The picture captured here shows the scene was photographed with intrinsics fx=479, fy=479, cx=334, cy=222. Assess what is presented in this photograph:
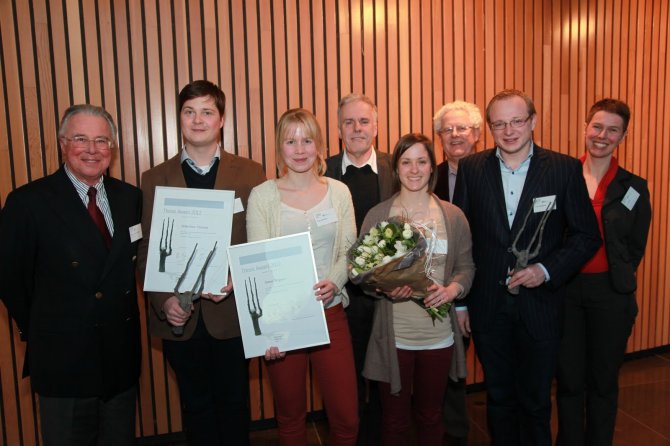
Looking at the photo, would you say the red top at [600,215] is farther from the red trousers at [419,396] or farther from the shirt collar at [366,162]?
the shirt collar at [366,162]

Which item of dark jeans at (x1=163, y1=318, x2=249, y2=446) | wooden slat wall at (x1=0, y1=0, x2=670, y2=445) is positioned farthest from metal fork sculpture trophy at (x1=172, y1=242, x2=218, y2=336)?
wooden slat wall at (x1=0, y1=0, x2=670, y2=445)

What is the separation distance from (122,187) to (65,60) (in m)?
1.48

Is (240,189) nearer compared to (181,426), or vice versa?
(240,189)

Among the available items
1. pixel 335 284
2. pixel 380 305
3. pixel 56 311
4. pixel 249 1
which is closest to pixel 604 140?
pixel 380 305

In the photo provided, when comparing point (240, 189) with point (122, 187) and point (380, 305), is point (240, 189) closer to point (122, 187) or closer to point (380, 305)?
point (122, 187)

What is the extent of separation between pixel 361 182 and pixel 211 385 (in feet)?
4.93

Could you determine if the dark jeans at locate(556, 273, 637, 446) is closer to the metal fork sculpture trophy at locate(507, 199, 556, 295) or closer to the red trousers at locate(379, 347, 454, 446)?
the metal fork sculpture trophy at locate(507, 199, 556, 295)

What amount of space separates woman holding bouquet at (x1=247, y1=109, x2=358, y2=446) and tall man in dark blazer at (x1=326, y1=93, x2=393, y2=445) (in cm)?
54

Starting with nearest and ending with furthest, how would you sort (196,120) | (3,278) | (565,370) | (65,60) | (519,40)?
(3,278)
(196,120)
(565,370)
(65,60)
(519,40)

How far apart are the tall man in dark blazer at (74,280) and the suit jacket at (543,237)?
6.16ft

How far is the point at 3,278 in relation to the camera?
224cm

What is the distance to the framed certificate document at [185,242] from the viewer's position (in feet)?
7.70

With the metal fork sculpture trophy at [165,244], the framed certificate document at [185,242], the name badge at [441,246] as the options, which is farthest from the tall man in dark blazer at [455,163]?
the metal fork sculpture trophy at [165,244]

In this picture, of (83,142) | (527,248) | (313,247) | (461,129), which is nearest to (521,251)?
(527,248)
